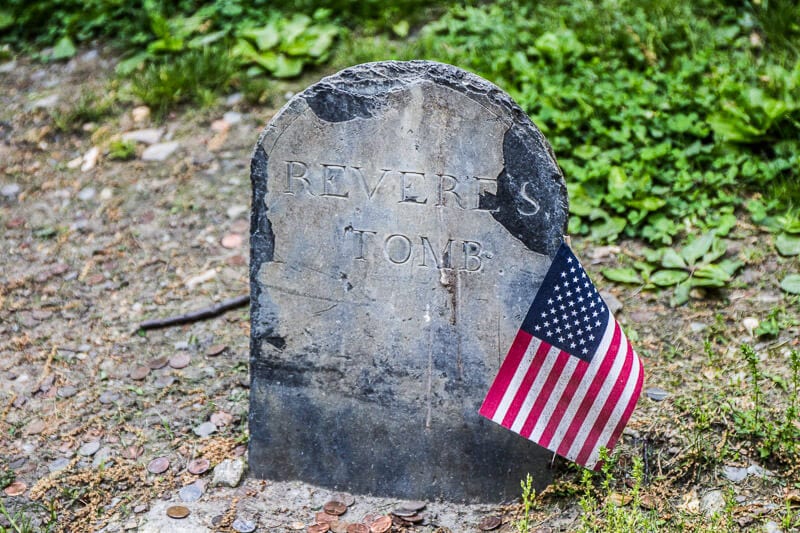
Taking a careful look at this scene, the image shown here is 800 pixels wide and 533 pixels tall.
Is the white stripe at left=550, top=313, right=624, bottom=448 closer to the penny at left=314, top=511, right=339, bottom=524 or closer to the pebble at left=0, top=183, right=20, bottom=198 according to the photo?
the penny at left=314, top=511, right=339, bottom=524

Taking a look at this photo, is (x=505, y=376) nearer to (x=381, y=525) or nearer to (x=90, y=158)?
(x=381, y=525)

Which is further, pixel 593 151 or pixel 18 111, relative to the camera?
pixel 18 111

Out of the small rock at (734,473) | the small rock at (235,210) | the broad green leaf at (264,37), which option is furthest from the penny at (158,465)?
the broad green leaf at (264,37)

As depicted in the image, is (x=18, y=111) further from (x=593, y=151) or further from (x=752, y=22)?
(x=752, y=22)

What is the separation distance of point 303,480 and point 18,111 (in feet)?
12.6

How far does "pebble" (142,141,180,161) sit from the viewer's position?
5.48 m

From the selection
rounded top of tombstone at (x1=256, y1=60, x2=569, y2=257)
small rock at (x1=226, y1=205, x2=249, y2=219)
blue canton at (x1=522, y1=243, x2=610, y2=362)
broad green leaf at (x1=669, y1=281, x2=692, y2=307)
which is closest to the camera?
rounded top of tombstone at (x1=256, y1=60, x2=569, y2=257)

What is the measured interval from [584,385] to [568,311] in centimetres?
28

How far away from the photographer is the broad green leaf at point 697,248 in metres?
4.36

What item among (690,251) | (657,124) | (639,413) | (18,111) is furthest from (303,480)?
(18,111)

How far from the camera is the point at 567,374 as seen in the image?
305cm

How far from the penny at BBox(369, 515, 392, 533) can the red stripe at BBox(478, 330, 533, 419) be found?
0.56 metres

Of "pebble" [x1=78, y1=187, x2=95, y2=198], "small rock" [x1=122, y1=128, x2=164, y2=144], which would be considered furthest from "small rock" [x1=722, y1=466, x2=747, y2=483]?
"small rock" [x1=122, y1=128, x2=164, y2=144]

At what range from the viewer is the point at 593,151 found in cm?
487
